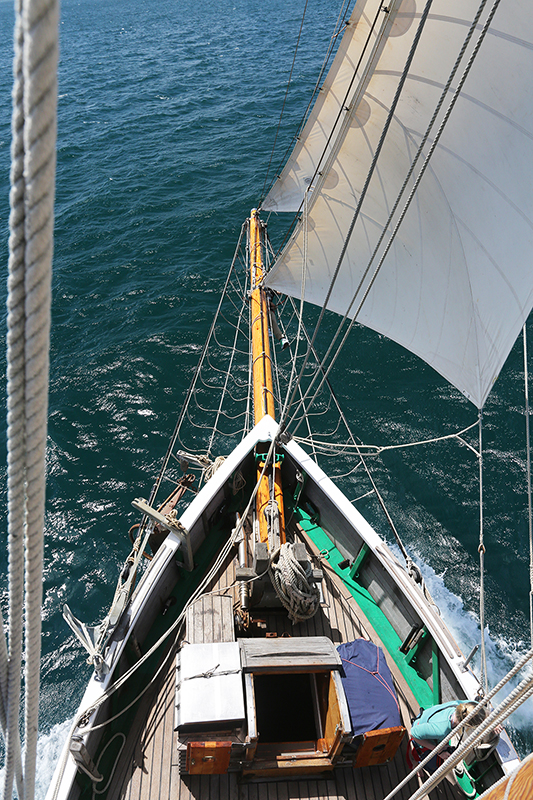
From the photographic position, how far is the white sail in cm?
735

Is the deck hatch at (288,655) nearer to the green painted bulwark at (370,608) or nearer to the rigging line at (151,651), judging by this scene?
the rigging line at (151,651)

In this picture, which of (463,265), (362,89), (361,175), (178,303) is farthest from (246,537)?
(178,303)

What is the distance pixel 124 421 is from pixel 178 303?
6373 millimetres

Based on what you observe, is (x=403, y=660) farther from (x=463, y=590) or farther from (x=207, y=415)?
(x=207, y=415)

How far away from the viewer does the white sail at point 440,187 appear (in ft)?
24.1

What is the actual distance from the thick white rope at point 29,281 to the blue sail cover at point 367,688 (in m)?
A: 5.12

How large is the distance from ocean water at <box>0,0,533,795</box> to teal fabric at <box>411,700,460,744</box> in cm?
535

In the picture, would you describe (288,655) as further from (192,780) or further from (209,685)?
(192,780)

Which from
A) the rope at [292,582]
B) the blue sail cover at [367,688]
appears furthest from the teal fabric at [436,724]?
the rope at [292,582]

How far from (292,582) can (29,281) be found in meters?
6.39

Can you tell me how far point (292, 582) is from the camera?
734 centimetres

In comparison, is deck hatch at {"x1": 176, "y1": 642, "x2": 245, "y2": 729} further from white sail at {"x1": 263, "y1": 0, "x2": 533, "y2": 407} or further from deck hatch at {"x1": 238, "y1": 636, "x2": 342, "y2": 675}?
white sail at {"x1": 263, "y1": 0, "x2": 533, "y2": 407}

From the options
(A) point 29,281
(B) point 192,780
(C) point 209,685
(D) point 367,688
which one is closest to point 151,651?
(C) point 209,685

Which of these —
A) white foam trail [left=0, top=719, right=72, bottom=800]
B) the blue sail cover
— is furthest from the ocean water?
the blue sail cover
